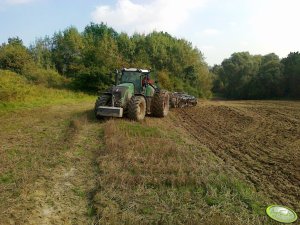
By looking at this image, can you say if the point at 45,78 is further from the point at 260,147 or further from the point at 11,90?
the point at 260,147

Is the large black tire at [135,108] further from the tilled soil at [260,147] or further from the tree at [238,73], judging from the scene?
the tree at [238,73]

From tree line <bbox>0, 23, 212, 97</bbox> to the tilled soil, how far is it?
519 inches

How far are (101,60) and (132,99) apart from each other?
15863mm

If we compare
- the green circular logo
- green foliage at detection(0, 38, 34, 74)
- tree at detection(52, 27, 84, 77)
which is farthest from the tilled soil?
tree at detection(52, 27, 84, 77)

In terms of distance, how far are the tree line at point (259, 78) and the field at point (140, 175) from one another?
120 ft

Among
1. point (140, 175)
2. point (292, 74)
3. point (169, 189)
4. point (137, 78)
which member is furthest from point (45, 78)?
point (292, 74)

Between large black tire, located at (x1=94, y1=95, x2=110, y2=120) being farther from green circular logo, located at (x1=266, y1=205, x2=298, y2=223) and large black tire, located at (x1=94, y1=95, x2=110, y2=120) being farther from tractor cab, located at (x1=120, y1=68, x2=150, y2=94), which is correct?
green circular logo, located at (x1=266, y1=205, x2=298, y2=223)

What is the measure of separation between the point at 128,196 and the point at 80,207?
2.80 feet

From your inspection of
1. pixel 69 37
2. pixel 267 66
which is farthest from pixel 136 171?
pixel 267 66

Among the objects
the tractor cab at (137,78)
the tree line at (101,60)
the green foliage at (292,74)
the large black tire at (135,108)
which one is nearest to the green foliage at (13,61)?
the tree line at (101,60)

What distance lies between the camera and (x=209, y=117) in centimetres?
1744

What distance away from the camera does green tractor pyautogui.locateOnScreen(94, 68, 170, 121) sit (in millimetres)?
13211

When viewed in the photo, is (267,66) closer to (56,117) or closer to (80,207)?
(56,117)

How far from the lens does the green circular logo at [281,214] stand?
539 cm
